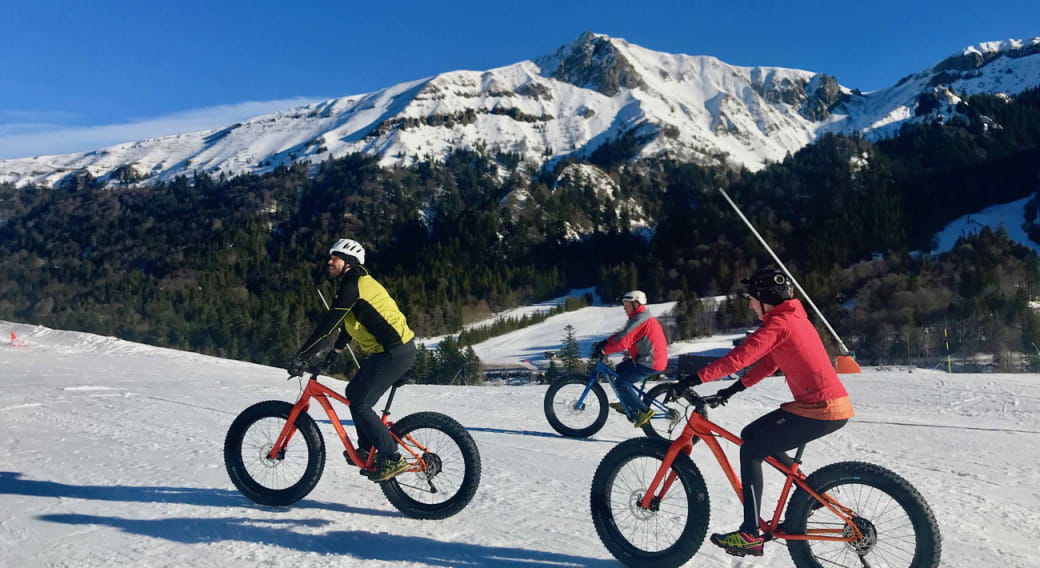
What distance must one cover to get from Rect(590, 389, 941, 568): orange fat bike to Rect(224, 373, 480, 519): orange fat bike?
140 cm

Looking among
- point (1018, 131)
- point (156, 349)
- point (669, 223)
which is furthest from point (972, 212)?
point (156, 349)

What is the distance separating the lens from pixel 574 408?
32.7ft

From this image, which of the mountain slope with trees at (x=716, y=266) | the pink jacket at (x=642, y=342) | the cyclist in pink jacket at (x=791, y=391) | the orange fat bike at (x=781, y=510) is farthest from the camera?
the mountain slope with trees at (x=716, y=266)

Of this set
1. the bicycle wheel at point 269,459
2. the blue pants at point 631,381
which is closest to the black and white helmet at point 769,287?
the bicycle wheel at point 269,459

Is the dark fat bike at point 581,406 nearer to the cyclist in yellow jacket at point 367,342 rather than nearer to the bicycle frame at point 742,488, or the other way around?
the cyclist in yellow jacket at point 367,342

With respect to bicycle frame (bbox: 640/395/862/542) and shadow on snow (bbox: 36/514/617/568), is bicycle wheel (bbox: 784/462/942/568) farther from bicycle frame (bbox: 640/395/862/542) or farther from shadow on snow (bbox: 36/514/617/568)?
shadow on snow (bbox: 36/514/617/568)

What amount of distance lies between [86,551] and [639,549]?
4.24 metres

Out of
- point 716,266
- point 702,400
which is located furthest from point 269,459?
point 716,266

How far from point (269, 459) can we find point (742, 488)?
14.0 feet

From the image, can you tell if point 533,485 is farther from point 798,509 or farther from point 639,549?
point 798,509

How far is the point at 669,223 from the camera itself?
172 meters

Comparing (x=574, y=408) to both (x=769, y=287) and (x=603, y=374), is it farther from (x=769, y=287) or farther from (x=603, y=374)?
(x=769, y=287)

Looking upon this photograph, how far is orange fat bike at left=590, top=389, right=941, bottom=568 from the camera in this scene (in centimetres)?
419

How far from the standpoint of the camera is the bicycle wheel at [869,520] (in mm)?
4078
